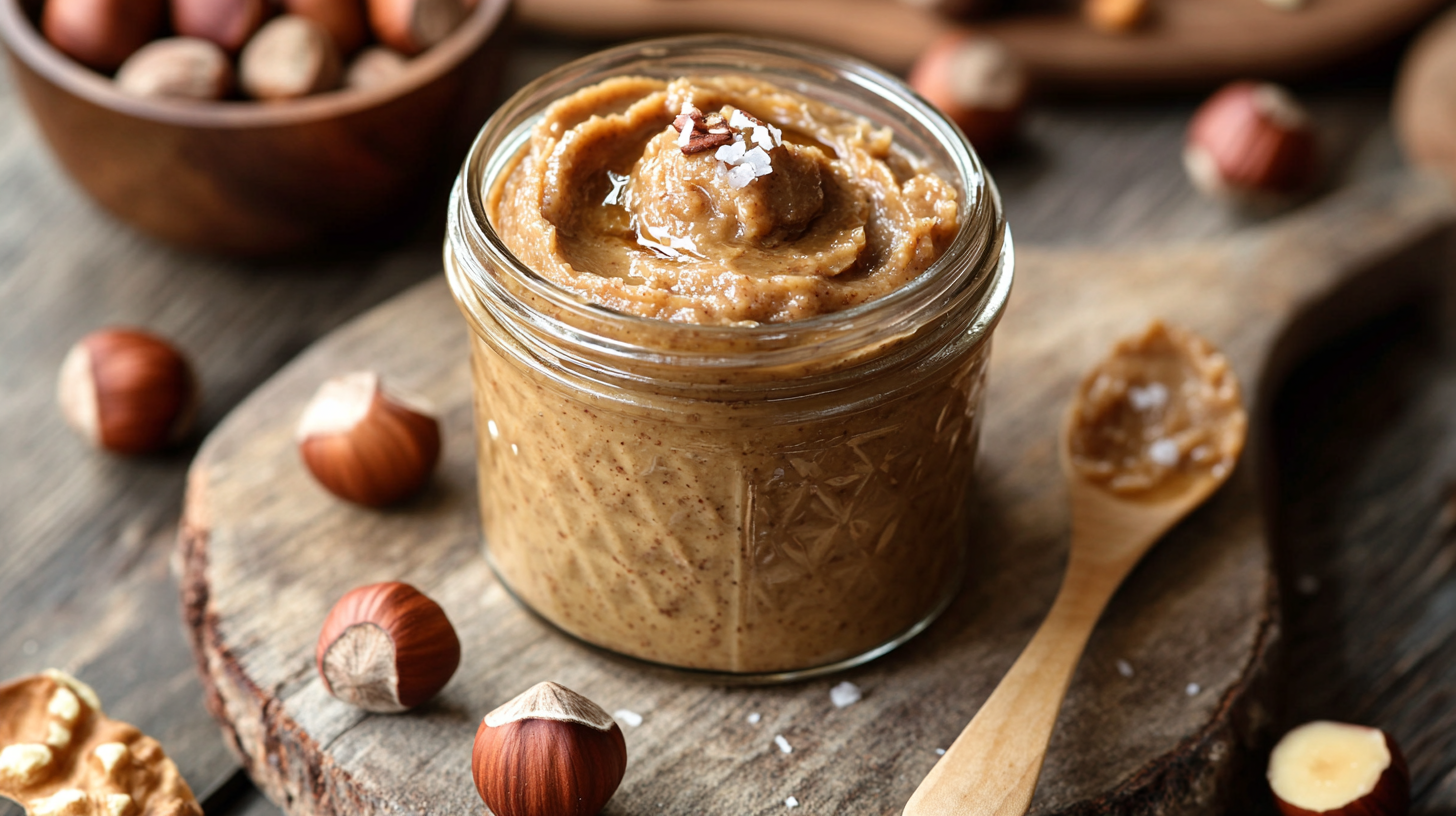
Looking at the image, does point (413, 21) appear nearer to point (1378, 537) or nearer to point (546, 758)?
point (546, 758)

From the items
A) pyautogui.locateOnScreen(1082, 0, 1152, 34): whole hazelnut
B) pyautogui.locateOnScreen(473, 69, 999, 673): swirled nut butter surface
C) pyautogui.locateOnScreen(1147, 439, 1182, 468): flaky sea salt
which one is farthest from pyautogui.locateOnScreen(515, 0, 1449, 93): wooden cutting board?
pyautogui.locateOnScreen(473, 69, 999, 673): swirled nut butter surface

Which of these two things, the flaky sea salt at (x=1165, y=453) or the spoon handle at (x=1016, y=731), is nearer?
the spoon handle at (x=1016, y=731)

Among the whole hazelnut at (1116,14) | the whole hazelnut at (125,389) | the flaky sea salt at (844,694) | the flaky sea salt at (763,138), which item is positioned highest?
the flaky sea salt at (763,138)

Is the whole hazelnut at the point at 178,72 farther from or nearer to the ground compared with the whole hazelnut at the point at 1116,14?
farther from the ground

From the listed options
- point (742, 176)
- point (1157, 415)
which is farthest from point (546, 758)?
point (1157, 415)

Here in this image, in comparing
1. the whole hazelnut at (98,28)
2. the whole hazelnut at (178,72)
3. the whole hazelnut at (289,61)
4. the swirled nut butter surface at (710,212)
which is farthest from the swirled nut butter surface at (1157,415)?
the whole hazelnut at (98,28)

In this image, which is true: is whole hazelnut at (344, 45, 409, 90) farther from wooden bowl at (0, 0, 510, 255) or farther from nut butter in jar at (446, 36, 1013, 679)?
nut butter in jar at (446, 36, 1013, 679)

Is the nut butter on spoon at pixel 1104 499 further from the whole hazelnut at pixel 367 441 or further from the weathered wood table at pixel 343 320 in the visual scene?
the whole hazelnut at pixel 367 441

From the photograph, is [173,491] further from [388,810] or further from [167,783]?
[388,810]
